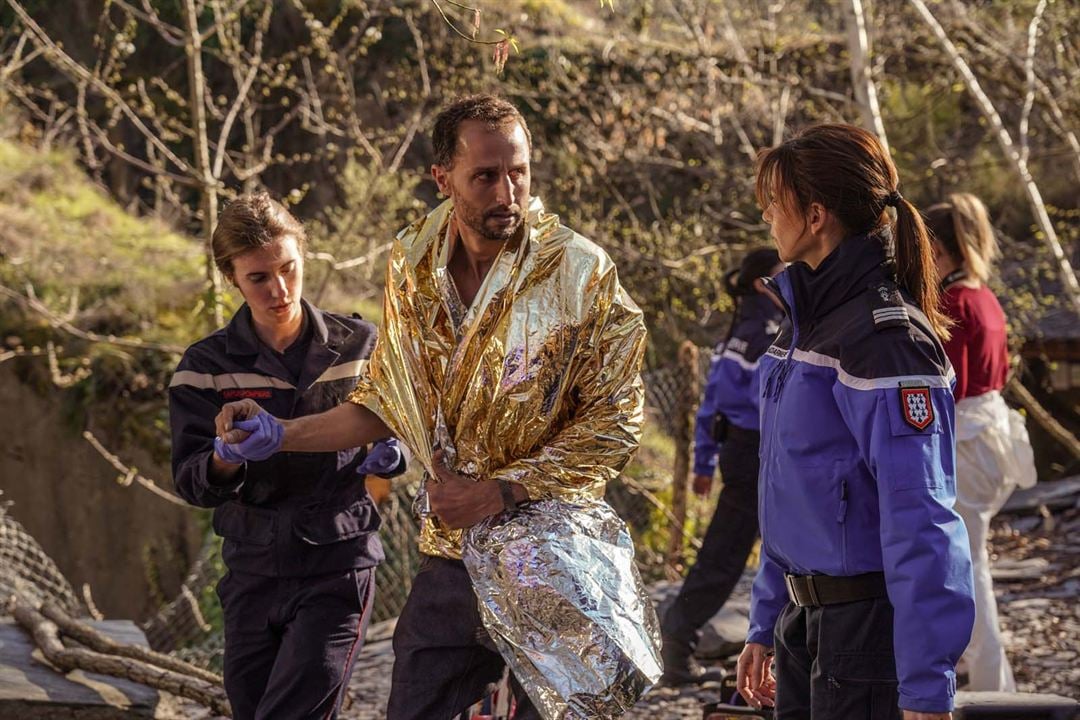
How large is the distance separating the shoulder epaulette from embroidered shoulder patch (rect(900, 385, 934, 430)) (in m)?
0.14

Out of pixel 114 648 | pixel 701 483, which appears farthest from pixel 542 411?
pixel 701 483

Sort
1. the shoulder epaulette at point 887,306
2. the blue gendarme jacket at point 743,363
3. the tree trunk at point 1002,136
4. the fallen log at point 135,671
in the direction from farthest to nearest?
the tree trunk at point 1002,136 < the blue gendarme jacket at point 743,363 < the fallen log at point 135,671 < the shoulder epaulette at point 887,306

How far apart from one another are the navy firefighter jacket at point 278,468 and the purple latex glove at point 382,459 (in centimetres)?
3

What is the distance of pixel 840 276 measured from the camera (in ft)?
8.73

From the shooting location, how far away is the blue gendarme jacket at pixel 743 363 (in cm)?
569

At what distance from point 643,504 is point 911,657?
725cm

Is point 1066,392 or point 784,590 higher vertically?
point 1066,392

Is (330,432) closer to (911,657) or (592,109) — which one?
(911,657)

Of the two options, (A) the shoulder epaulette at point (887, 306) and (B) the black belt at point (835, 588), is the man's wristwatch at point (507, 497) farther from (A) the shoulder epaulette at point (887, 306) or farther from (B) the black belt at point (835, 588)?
(A) the shoulder epaulette at point (887, 306)

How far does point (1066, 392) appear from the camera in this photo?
Result: 1339 centimetres

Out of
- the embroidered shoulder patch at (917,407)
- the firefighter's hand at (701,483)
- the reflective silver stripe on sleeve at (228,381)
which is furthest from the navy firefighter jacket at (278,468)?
the firefighter's hand at (701,483)

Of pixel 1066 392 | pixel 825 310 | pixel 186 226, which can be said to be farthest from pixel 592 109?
pixel 825 310

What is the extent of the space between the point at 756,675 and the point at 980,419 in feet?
7.89

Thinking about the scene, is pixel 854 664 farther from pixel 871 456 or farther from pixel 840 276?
pixel 840 276
